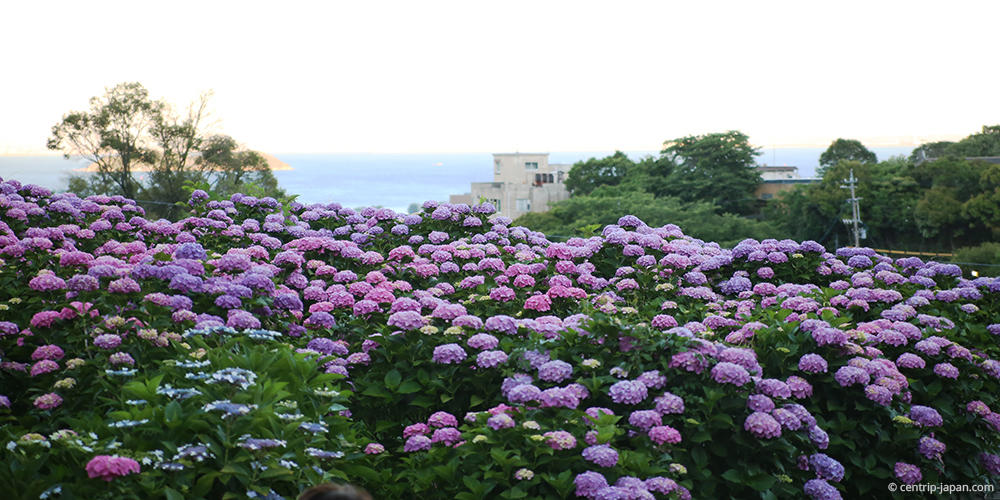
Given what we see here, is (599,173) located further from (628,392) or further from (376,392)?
(628,392)

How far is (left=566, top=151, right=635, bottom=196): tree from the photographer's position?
56.3m

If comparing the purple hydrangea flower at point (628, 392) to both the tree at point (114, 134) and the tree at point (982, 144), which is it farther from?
the tree at point (982, 144)

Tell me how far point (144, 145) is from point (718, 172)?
115ft

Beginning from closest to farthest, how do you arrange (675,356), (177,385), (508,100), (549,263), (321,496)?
(321,496), (177,385), (675,356), (549,263), (508,100)

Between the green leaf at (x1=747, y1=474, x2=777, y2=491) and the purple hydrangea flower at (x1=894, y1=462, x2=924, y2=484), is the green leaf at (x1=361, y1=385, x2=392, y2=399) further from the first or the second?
the purple hydrangea flower at (x1=894, y1=462, x2=924, y2=484)

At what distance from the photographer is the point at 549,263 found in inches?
215

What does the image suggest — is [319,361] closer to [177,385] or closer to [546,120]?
[177,385]

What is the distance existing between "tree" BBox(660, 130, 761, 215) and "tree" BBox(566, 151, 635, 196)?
4240mm

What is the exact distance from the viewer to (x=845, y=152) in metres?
62.1

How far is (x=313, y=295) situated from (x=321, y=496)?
3.40 meters

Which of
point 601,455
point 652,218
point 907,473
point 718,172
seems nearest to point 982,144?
point 718,172

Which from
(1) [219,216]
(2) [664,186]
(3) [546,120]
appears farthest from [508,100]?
(1) [219,216]

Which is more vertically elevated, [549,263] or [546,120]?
[546,120]

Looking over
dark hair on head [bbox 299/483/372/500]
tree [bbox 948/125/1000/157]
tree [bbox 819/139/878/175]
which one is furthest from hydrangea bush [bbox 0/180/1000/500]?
tree [bbox 819/139/878/175]
